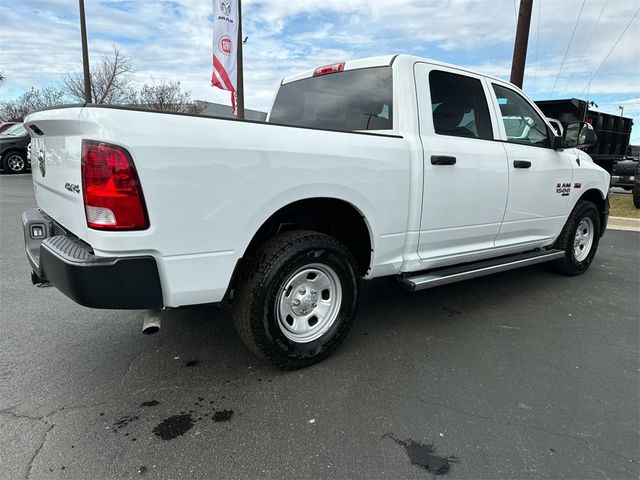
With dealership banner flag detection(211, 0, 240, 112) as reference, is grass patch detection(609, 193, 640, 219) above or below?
below

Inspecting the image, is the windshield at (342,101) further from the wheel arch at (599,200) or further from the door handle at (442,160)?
the wheel arch at (599,200)

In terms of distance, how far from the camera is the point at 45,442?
221cm

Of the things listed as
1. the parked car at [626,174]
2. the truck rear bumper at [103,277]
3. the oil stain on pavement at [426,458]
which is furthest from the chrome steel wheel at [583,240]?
the parked car at [626,174]

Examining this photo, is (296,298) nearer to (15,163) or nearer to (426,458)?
(426,458)

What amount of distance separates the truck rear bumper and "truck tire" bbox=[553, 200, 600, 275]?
4420mm

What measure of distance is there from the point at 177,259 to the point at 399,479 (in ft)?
4.87

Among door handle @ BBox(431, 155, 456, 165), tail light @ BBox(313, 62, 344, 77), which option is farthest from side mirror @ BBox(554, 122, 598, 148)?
tail light @ BBox(313, 62, 344, 77)

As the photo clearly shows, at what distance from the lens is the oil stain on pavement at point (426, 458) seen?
2.11 m

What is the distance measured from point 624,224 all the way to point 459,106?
7229mm

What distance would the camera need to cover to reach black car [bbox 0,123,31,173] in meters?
15.6

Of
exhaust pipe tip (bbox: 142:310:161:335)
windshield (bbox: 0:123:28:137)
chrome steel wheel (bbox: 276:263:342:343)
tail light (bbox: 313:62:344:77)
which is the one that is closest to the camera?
exhaust pipe tip (bbox: 142:310:161:335)

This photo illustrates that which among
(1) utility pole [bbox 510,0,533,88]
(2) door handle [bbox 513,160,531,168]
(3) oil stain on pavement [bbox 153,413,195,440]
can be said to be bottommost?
(3) oil stain on pavement [bbox 153,413,195,440]

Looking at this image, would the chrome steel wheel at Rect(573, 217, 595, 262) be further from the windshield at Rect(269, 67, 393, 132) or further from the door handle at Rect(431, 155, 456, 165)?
the windshield at Rect(269, 67, 393, 132)

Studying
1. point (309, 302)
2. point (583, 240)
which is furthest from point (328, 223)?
point (583, 240)
